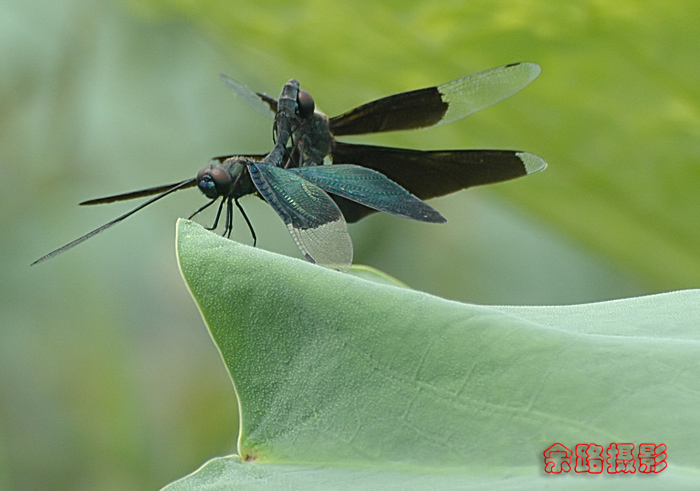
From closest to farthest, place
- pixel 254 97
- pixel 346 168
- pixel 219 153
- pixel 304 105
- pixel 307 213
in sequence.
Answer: pixel 307 213 < pixel 346 168 < pixel 304 105 < pixel 254 97 < pixel 219 153

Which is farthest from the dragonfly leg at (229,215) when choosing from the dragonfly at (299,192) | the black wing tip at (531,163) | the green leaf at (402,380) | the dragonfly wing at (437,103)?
the green leaf at (402,380)

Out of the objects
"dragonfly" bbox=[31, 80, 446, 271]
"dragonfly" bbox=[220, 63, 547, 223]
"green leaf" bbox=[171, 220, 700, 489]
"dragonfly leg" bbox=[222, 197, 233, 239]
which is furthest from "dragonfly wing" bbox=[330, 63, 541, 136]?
"green leaf" bbox=[171, 220, 700, 489]

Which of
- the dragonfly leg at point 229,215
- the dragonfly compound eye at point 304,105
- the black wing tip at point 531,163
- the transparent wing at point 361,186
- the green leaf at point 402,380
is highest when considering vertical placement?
the dragonfly compound eye at point 304,105

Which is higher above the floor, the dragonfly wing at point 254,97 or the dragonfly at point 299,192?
the dragonfly wing at point 254,97

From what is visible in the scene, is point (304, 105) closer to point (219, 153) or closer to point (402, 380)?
point (402, 380)

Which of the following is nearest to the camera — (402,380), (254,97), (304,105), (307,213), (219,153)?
(402,380)

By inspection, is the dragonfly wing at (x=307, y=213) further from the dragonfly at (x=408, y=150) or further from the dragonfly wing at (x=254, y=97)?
the dragonfly wing at (x=254, y=97)

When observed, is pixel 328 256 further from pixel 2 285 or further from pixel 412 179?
pixel 2 285

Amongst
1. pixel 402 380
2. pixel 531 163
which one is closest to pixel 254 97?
pixel 531 163
